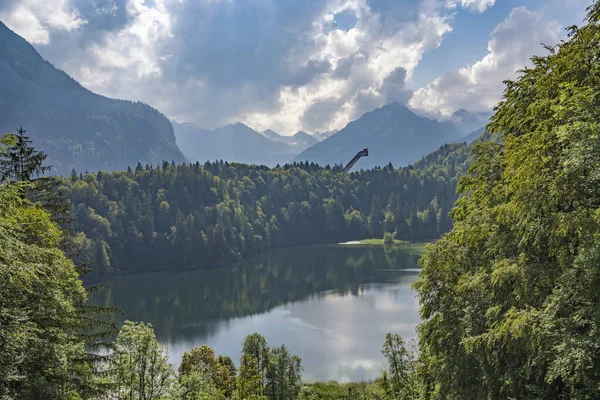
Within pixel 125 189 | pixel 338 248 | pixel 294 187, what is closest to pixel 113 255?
pixel 125 189

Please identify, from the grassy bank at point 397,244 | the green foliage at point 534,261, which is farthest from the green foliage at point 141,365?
the grassy bank at point 397,244

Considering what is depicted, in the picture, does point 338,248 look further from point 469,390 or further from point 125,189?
point 469,390

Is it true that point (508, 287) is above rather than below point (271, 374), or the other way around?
above

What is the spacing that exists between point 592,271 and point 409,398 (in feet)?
50.8

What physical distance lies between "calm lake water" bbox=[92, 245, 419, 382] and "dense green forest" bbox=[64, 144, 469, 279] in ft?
44.9

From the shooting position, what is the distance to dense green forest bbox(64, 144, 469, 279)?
4793 inches

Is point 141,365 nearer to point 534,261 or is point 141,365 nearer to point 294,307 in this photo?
point 534,261

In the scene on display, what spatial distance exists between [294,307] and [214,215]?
Answer: 7952 cm

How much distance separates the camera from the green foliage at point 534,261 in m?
9.67

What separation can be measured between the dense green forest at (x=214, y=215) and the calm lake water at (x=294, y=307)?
13.7m

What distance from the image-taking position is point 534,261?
12.6 m

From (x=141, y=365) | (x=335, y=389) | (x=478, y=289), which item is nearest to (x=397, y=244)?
(x=335, y=389)


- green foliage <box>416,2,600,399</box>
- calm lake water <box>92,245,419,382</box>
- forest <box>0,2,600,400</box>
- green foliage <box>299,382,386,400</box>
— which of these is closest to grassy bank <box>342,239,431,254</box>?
calm lake water <box>92,245,419,382</box>

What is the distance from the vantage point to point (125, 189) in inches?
5561
